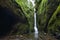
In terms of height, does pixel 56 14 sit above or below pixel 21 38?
above

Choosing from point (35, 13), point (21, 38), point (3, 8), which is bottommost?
point (21, 38)

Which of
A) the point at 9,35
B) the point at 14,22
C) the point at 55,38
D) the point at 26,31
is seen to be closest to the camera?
the point at 55,38

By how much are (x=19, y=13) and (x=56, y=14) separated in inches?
91.7

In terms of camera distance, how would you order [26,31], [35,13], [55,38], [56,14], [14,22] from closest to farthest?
[55,38], [56,14], [14,22], [26,31], [35,13]

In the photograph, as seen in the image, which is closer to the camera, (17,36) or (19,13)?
(17,36)

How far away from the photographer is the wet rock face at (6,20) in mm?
7062

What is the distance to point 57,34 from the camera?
585cm

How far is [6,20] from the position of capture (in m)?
7.22

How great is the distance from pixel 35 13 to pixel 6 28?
186 inches

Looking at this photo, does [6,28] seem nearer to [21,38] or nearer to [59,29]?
[21,38]

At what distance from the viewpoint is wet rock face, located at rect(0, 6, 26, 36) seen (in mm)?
7062

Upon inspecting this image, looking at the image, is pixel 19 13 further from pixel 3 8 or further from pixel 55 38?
pixel 55 38

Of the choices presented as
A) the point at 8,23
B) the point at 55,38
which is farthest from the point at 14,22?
the point at 55,38

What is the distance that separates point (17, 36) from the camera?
7.02m
